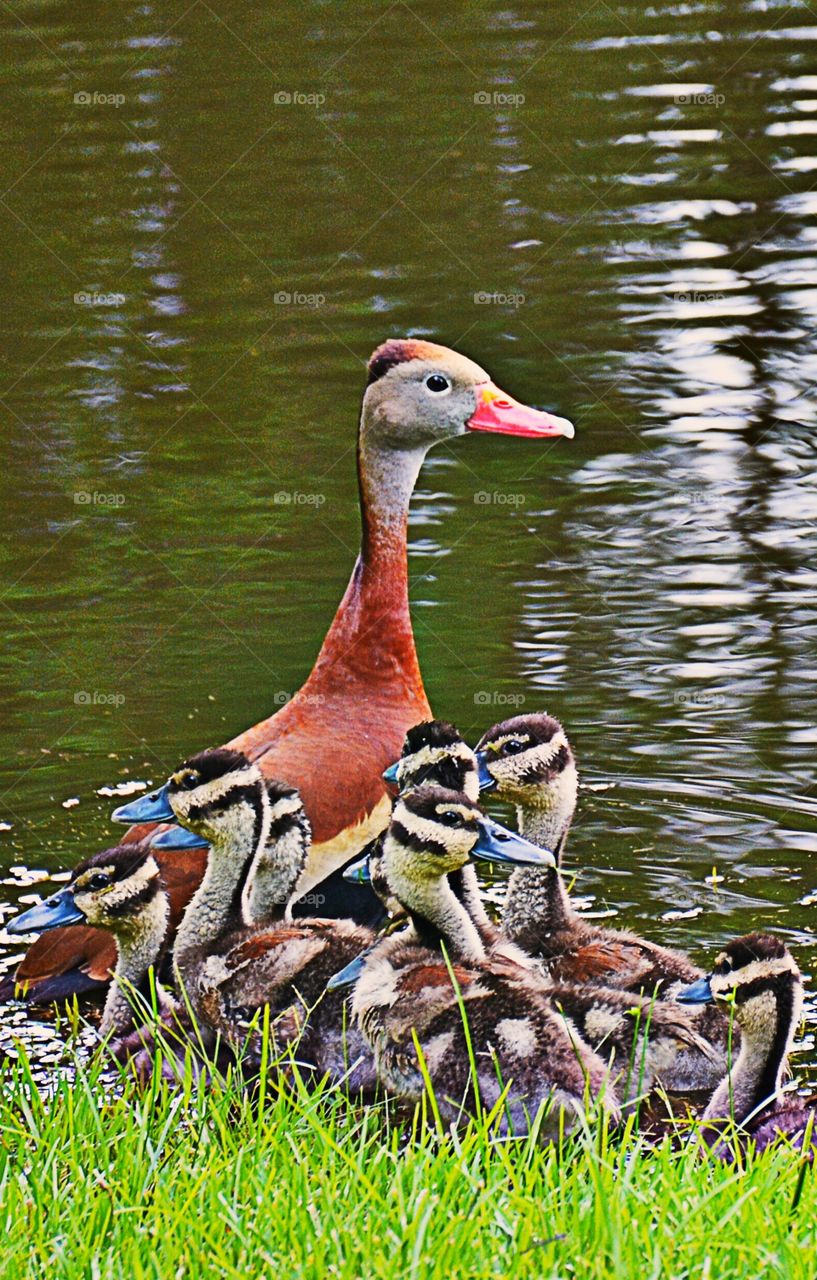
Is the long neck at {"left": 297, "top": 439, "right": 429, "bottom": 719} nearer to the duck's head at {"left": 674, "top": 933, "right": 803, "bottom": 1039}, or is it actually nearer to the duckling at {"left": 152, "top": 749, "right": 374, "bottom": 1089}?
the duckling at {"left": 152, "top": 749, "right": 374, "bottom": 1089}

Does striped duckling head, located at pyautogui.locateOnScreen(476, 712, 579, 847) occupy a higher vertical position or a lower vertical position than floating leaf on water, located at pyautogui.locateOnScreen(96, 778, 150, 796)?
higher

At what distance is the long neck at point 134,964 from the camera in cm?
486

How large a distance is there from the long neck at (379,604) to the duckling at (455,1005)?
1.12 metres

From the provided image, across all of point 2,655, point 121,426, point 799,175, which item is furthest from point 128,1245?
point 799,175

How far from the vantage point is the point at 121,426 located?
31.7 ft

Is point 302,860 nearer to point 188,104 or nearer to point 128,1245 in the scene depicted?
point 128,1245

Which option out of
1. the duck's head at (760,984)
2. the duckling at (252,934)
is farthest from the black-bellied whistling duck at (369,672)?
the duck's head at (760,984)

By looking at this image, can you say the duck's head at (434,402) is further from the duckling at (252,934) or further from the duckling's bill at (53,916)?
the duckling's bill at (53,916)

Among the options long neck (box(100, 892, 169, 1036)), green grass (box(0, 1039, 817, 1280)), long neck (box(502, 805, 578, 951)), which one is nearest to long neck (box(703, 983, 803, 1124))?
green grass (box(0, 1039, 817, 1280))

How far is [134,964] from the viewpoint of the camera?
4.95 meters

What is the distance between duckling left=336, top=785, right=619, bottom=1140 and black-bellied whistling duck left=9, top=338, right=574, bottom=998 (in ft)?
2.36

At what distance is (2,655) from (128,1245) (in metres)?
4.39

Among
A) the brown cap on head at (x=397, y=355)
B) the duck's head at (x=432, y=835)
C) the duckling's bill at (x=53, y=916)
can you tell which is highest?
the brown cap on head at (x=397, y=355)

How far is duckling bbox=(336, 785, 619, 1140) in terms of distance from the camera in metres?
4.10
